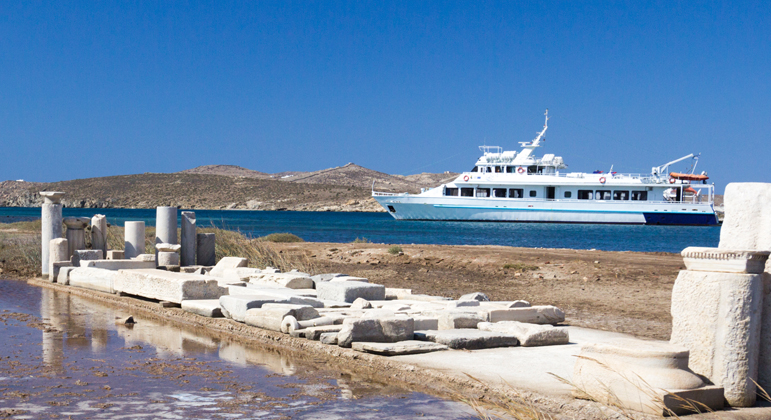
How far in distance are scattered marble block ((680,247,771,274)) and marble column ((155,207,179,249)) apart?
12282 mm

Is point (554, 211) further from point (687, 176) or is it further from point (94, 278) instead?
point (94, 278)

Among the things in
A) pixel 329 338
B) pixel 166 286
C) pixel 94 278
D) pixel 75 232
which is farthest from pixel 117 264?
pixel 329 338

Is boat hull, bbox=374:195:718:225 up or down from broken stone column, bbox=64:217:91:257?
up

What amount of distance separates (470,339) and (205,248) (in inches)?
381

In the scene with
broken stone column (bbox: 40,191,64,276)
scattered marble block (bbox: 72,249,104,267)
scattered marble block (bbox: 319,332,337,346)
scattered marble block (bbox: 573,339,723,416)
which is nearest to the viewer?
scattered marble block (bbox: 573,339,723,416)

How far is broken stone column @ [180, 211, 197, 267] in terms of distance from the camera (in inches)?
602

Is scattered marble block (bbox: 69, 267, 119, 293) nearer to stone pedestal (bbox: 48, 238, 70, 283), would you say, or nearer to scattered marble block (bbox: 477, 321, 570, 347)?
stone pedestal (bbox: 48, 238, 70, 283)

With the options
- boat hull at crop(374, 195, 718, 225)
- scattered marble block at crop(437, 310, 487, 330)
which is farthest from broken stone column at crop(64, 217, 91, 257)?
boat hull at crop(374, 195, 718, 225)

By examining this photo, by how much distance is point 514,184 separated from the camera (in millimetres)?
52219

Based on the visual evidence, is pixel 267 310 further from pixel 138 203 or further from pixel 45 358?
pixel 138 203

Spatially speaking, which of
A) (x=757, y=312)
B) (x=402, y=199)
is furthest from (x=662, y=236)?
(x=757, y=312)

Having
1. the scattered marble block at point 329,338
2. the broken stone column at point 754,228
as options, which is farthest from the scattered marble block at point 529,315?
the broken stone column at point 754,228

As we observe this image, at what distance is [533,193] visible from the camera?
174ft

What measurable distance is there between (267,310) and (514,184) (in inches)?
1768
